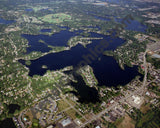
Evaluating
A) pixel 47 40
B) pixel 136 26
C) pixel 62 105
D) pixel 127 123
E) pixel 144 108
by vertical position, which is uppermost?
pixel 136 26

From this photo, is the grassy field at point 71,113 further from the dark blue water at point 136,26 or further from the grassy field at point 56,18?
the grassy field at point 56,18

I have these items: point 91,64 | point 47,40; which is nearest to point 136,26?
point 91,64

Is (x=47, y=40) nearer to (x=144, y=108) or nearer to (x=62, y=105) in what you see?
(x=62, y=105)

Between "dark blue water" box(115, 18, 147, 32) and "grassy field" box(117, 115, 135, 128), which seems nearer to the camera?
"grassy field" box(117, 115, 135, 128)

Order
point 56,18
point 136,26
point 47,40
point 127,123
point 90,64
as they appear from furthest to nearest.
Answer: point 56,18 < point 136,26 < point 47,40 < point 90,64 < point 127,123

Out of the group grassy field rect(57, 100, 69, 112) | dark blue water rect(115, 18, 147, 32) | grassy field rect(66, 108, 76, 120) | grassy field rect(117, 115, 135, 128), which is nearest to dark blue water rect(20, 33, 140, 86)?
→ grassy field rect(117, 115, 135, 128)

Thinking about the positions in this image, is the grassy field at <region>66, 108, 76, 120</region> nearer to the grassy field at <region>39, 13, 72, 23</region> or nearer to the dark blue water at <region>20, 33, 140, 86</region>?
the dark blue water at <region>20, 33, 140, 86</region>

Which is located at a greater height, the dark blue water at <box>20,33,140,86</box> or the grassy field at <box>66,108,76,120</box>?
the dark blue water at <box>20,33,140,86</box>

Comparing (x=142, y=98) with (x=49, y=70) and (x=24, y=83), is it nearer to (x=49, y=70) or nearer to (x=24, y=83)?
(x=49, y=70)

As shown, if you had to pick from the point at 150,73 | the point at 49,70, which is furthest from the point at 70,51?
the point at 150,73
